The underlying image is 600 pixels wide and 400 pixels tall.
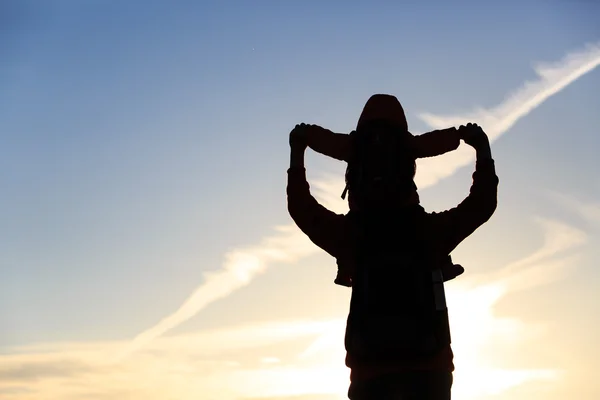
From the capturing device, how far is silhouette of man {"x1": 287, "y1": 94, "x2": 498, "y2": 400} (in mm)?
5785

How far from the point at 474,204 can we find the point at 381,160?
0.91 meters

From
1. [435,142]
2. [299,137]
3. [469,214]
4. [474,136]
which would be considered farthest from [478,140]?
[299,137]

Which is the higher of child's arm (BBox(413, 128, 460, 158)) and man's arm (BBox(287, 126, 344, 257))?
child's arm (BBox(413, 128, 460, 158))

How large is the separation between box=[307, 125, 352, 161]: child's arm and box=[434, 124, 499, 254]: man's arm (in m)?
1.05

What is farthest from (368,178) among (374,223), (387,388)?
(387,388)

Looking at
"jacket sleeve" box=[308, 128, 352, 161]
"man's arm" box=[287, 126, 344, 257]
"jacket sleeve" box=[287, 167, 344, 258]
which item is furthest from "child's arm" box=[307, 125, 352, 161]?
"jacket sleeve" box=[287, 167, 344, 258]

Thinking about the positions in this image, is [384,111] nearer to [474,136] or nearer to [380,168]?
[380,168]

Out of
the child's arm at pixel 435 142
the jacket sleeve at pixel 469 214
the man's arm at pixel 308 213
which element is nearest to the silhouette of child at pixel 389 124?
the child's arm at pixel 435 142

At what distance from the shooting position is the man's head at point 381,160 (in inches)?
251

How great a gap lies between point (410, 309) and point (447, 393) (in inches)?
28.4

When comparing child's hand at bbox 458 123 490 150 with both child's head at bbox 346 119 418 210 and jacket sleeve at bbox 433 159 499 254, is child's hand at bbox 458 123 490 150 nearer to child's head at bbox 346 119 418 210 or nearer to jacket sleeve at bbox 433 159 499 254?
jacket sleeve at bbox 433 159 499 254

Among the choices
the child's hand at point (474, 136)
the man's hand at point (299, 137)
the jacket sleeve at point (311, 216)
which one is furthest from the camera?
the man's hand at point (299, 137)

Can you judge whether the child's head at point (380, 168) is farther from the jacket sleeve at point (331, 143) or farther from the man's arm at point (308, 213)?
the man's arm at point (308, 213)

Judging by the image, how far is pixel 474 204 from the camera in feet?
21.1
